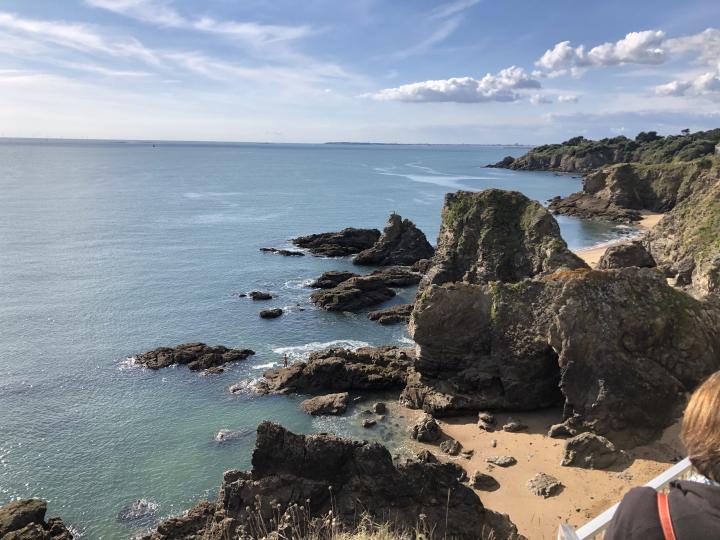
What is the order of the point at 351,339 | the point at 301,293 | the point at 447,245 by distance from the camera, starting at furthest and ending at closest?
the point at 301,293, the point at 447,245, the point at 351,339

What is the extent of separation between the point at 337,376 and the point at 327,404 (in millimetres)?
2792

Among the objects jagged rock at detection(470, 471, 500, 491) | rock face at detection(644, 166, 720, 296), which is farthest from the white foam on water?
rock face at detection(644, 166, 720, 296)

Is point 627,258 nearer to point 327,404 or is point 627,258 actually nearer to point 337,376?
point 337,376

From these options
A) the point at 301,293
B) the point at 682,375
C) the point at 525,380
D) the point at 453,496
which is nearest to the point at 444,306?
the point at 525,380

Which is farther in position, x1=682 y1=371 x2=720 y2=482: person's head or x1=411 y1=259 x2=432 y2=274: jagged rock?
x1=411 y1=259 x2=432 y2=274: jagged rock

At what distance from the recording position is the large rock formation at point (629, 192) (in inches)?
3590

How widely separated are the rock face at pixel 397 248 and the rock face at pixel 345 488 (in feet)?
155

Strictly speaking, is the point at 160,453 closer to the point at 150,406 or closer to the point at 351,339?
the point at 150,406

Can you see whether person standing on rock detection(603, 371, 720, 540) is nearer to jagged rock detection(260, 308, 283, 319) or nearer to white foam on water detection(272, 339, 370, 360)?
white foam on water detection(272, 339, 370, 360)

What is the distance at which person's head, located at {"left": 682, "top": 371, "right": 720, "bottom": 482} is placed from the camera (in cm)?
333

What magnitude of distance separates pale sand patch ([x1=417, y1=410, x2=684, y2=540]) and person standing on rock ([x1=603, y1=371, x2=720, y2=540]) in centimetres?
1722

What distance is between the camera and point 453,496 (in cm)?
1650

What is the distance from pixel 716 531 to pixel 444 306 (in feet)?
85.2

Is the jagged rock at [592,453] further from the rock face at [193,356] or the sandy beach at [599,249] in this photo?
the sandy beach at [599,249]
